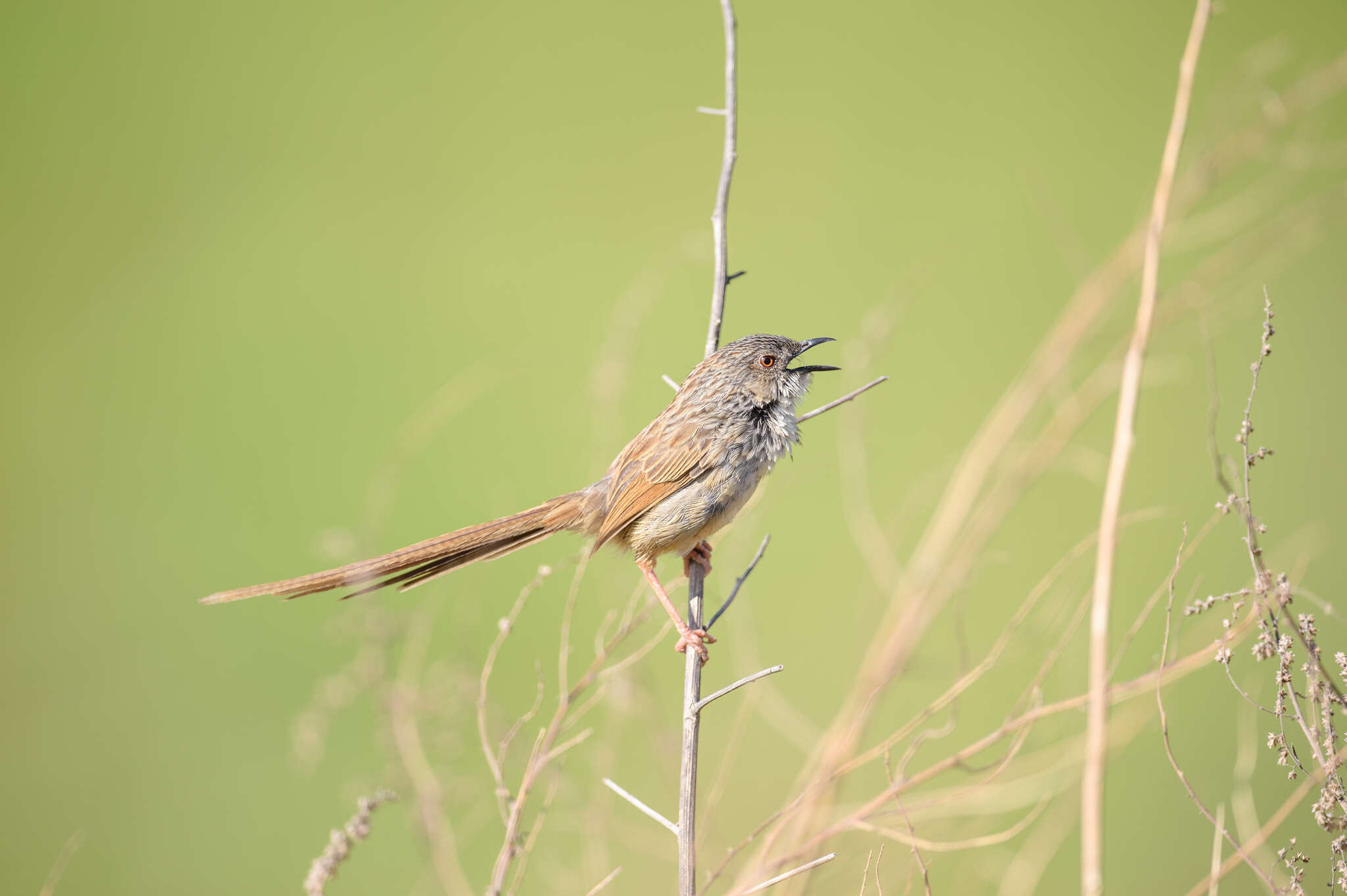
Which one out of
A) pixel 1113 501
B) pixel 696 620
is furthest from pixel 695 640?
pixel 1113 501

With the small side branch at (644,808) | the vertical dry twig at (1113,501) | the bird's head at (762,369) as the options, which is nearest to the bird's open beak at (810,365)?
the bird's head at (762,369)

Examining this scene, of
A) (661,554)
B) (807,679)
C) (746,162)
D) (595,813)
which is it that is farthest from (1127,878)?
(746,162)

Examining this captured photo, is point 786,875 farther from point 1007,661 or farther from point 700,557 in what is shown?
point 700,557

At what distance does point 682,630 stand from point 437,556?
2.84 feet

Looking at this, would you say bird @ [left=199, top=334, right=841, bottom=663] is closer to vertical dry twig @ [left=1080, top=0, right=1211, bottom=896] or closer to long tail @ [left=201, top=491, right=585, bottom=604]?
long tail @ [left=201, top=491, right=585, bottom=604]

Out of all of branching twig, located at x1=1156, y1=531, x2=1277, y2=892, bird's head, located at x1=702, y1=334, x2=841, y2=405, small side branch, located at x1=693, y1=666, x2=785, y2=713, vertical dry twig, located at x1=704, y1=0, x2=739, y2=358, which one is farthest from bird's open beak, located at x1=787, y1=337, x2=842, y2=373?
branching twig, located at x1=1156, y1=531, x2=1277, y2=892

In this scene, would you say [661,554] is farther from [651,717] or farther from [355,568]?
[355,568]

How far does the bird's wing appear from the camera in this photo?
10.2 feet

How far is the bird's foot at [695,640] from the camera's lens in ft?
8.06

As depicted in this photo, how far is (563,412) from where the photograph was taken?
6.79 m

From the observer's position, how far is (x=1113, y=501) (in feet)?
3.67

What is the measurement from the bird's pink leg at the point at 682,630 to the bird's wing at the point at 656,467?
0.75 ft

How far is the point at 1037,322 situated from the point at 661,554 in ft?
17.4

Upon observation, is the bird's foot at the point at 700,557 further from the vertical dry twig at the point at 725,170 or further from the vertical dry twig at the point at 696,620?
the vertical dry twig at the point at 725,170
